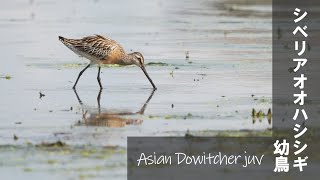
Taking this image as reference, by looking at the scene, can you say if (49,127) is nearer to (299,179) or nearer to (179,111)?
(179,111)

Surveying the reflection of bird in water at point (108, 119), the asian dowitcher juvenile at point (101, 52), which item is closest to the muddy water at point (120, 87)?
the reflection of bird in water at point (108, 119)

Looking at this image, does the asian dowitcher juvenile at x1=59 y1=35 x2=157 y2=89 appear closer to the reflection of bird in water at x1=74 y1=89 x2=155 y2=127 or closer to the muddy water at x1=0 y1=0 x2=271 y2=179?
the muddy water at x1=0 y1=0 x2=271 y2=179

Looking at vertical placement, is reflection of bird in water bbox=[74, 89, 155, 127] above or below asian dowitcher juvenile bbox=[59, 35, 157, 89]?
below

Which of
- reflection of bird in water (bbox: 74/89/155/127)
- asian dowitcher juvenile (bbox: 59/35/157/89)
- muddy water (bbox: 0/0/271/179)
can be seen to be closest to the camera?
muddy water (bbox: 0/0/271/179)

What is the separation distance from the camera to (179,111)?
16.0 m

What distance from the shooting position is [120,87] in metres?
18.7

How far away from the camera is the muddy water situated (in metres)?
13.0

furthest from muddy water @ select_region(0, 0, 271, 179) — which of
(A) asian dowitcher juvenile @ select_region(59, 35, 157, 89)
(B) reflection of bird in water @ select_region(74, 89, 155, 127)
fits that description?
(A) asian dowitcher juvenile @ select_region(59, 35, 157, 89)

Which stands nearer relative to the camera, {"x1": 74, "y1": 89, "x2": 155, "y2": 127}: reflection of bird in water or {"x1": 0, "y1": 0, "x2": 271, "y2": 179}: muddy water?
{"x1": 0, "y1": 0, "x2": 271, "y2": 179}: muddy water

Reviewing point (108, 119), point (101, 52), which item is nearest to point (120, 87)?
point (101, 52)

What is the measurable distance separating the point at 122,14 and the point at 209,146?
20.6 metres

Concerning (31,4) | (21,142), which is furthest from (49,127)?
(31,4)

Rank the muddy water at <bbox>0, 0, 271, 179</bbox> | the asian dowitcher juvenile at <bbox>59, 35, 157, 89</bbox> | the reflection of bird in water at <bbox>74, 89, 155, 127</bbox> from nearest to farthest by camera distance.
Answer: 1. the muddy water at <bbox>0, 0, 271, 179</bbox>
2. the reflection of bird in water at <bbox>74, 89, 155, 127</bbox>
3. the asian dowitcher juvenile at <bbox>59, 35, 157, 89</bbox>

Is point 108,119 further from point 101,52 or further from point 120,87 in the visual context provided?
point 101,52
